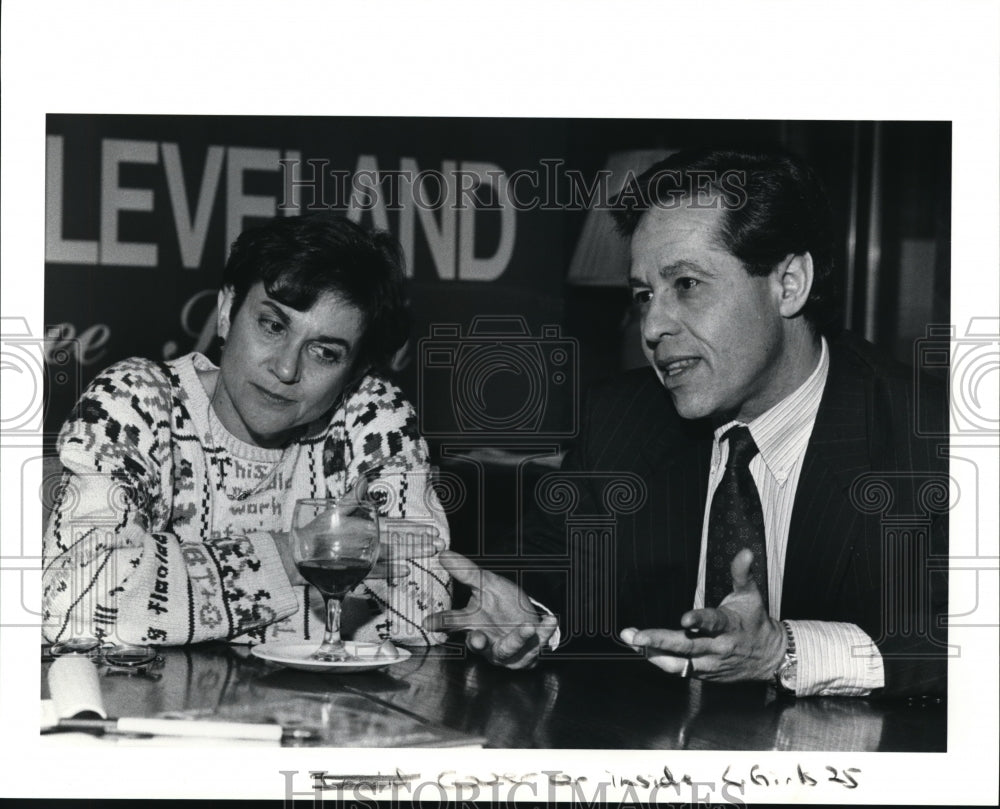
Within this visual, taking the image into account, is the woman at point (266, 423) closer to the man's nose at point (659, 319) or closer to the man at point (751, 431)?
the man at point (751, 431)

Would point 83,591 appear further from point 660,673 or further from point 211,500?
point 660,673

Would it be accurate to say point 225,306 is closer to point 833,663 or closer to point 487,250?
point 487,250

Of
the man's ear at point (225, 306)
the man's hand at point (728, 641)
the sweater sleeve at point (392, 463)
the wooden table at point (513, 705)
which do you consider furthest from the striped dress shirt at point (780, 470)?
the man's ear at point (225, 306)

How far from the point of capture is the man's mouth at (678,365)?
2.18 m

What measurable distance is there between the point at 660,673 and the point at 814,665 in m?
0.25

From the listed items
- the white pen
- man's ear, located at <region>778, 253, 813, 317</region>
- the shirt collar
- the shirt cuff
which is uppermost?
man's ear, located at <region>778, 253, 813, 317</region>

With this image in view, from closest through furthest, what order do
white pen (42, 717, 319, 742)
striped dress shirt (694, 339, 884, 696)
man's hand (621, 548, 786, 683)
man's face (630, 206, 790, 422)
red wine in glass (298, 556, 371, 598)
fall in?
white pen (42, 717, 319, 742)
red wine in glass (298, 556, 371, 598)
man's hand (621, 548, 786, 683)
striped dress shirt (694, 339, 884, 696)
man's face (630, 206, 790, 422)

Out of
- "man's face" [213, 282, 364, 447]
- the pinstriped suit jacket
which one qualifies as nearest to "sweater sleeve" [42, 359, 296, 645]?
"man's face" [213, 282, 364, 447]

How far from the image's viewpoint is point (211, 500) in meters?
2.11

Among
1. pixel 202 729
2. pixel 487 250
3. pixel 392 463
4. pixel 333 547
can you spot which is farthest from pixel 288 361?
pixel 202 729

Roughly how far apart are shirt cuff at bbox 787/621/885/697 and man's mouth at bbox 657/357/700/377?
504mm

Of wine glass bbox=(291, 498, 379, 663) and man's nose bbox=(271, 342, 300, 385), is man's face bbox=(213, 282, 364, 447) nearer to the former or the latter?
man's nose bbox=(271, 342, 300, 385)

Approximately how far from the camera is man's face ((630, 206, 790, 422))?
2.15 m

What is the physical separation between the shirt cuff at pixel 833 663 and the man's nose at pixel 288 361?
38.3 inches
